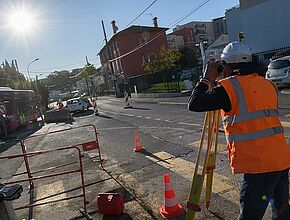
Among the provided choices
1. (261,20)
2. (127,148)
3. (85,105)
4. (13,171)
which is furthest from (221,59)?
(261,20)

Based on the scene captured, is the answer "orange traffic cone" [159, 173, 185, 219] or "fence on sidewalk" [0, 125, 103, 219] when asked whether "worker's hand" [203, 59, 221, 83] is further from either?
"fence on sidewalk" [0, 125, 103, 219]

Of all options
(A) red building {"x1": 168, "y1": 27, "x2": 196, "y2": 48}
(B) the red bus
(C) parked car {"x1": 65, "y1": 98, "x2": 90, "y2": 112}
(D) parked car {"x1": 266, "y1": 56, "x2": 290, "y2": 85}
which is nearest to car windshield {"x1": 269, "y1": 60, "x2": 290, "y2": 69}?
(D) parked car {"x1": 266, "y1": 56, "x2": 290, "y2": 85}

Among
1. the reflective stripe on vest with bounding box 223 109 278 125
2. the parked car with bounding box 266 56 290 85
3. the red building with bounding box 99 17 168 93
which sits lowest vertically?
the parked car with bounding box 266 56 290 85

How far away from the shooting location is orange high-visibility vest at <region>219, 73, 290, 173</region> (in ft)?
8.69

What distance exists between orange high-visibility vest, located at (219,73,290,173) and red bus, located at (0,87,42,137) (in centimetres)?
1842

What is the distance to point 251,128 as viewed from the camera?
2.66 m

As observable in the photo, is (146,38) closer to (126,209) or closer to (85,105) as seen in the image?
(85,105)

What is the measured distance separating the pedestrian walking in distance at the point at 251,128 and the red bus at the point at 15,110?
18.3m

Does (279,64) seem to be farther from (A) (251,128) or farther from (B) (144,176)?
(A) (251,128)

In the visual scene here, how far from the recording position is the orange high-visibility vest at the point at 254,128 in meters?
2.65

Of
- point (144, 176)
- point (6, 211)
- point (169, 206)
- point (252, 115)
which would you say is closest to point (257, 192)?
point (252, 115)

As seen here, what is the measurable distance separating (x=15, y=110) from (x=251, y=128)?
79.0 feet

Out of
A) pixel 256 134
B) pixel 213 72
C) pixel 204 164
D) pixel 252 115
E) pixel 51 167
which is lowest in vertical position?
pixel 51 167

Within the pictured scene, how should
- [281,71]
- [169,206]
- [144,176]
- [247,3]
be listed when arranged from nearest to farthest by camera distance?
[169,206], [144,176], [281,71], [247,3]
